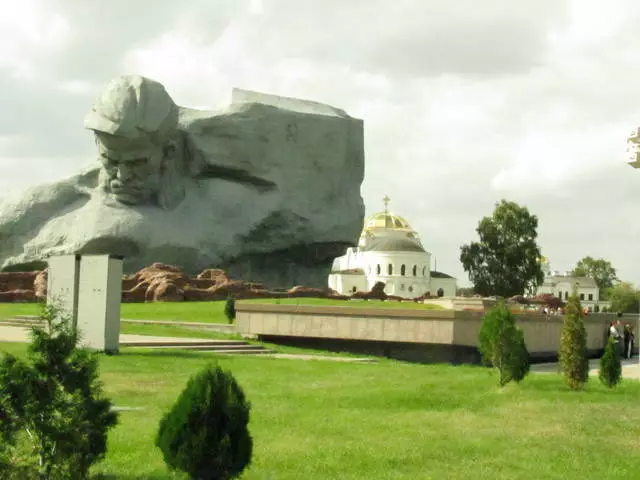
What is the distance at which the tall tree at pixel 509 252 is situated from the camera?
6606 centimetres

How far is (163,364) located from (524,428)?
710 cm

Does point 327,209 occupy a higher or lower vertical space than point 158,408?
higher

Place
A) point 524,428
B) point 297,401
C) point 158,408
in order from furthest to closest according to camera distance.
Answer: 1. point 297,401
2. point 158,408
3. point 524,428

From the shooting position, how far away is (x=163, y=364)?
1486 cm

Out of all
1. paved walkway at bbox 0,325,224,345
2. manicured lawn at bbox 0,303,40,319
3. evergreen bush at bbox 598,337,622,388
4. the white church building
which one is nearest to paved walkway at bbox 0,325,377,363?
paved walkway at bbox 0,325,224,345

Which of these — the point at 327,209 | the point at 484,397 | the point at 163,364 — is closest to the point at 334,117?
the point at 327,209

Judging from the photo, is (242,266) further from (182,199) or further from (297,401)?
(297,401)

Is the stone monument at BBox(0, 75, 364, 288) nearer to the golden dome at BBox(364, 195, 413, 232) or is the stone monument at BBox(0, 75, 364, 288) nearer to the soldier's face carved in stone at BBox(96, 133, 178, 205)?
the soldier's face carved in stone at BBox(96, 133, 178, 205)

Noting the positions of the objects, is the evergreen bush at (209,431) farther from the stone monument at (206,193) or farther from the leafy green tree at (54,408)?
the stone monument at (206,193)

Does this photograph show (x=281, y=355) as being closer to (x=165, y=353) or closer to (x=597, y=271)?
(x=165, y=353)

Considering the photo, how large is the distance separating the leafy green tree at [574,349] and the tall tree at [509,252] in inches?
2125

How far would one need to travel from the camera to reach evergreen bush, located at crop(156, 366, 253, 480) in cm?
589

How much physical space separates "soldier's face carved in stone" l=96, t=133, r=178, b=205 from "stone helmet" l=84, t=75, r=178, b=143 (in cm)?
53

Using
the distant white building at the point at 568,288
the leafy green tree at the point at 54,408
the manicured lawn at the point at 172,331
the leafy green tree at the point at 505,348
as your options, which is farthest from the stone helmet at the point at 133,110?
the distant white building at the point at 568,288
